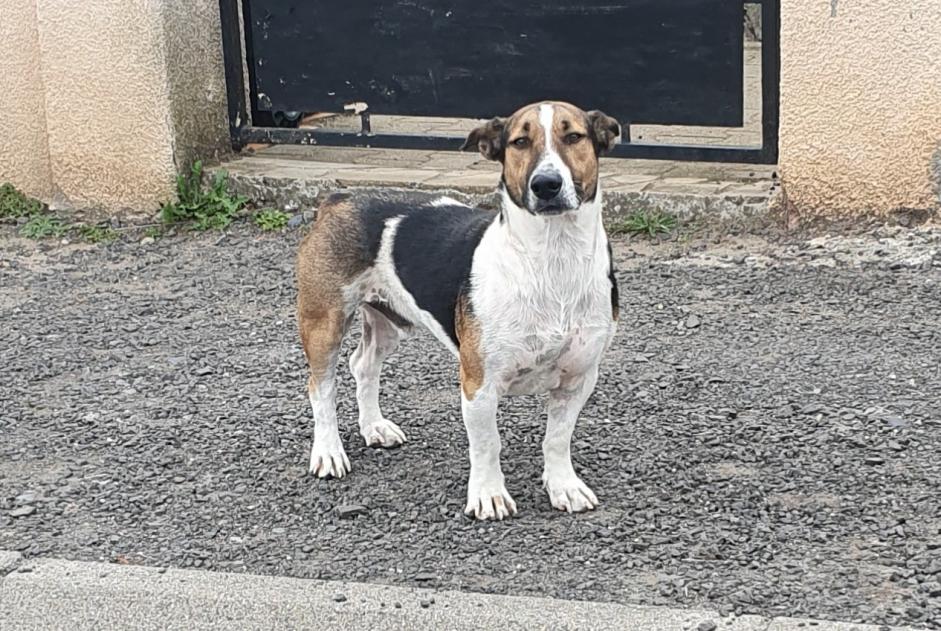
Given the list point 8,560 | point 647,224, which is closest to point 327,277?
point 8,560

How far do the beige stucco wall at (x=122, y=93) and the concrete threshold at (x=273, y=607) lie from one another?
4966 mm

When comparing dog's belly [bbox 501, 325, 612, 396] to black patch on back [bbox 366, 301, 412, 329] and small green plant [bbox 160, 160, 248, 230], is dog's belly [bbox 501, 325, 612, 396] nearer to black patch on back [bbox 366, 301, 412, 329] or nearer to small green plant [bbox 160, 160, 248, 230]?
black patch on back [bbox 366, 301, 412, 329]

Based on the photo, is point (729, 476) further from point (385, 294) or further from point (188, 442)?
point (188, 442)

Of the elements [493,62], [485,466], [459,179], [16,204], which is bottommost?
[485,466]

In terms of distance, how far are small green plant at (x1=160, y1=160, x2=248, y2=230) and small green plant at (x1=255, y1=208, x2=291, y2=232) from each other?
205mm

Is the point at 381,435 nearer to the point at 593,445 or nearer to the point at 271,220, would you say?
the point at 593,445

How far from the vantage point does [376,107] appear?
9375mm

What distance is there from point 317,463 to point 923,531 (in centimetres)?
219

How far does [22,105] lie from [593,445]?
560cm

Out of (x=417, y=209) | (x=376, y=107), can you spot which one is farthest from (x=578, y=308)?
(x=376, y=107)

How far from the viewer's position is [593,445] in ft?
18.8

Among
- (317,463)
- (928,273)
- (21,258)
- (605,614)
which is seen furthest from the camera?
(21,258)

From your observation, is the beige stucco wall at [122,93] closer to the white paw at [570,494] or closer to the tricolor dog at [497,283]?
the tricolor dog at [497,283]

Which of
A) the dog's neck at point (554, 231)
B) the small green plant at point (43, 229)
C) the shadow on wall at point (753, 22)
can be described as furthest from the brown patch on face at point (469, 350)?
the shadow on wall at point (753, 22)
